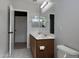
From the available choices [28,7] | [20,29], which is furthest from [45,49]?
[20,29]

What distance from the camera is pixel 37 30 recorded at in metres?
5.52

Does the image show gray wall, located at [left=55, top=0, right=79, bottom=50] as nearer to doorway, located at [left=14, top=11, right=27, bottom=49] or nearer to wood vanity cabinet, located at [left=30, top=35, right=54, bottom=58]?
wood vanity cabinet, located at [left=30, top=35, right=54, bottom=58]

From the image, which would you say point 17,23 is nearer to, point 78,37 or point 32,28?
point 32,28

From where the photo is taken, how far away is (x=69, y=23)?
2.21m

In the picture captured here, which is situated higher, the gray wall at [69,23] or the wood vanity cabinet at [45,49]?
the gray wall at [69,23]

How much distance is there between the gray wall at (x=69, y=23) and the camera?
6.40ft

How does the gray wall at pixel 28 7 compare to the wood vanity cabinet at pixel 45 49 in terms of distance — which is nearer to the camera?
the wood vanity cabinet at pixel 45 49

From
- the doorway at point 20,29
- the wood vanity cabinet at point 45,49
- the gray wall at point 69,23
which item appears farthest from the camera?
the doorway at point 20,29

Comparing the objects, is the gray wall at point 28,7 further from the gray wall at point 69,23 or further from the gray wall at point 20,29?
the gray wall at point 69,23

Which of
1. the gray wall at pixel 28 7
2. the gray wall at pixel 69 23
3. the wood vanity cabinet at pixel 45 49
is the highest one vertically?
the gray wall at pixel 28 7

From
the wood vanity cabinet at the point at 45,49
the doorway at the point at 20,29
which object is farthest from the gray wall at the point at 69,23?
the doorway at the point at 20,29

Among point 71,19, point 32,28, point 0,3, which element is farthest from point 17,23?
point 71,19

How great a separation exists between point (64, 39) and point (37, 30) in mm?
3146

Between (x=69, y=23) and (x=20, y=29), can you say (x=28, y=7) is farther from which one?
(x=69, y=23)
